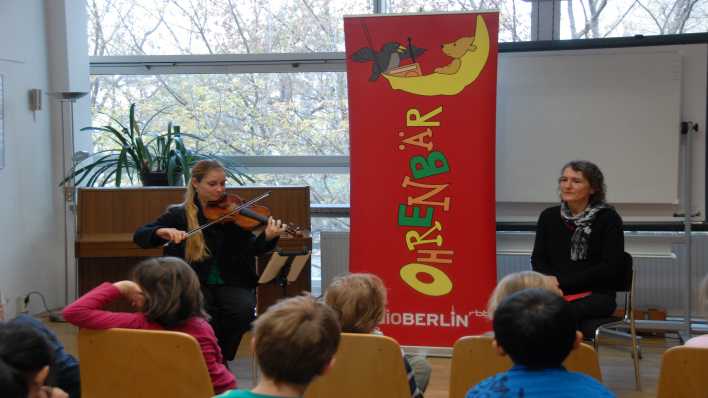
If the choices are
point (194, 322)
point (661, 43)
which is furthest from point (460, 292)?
point (194, 322)

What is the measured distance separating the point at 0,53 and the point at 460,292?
3.24 metres

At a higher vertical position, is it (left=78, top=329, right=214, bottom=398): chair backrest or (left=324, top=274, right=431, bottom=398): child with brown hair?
(left=324, top=274, right=431, bottom=398): child with brown hair

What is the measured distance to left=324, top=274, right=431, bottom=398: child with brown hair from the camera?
97.6 inches

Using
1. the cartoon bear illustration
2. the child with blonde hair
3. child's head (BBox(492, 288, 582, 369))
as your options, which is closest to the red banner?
the cartoon bear illustration

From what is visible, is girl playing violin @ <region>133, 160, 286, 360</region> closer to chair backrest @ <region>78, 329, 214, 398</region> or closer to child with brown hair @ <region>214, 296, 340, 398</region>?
chair backrest @ <region>78, 329, 214, 398</region>

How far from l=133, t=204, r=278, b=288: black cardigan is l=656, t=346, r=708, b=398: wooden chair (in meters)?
1.99

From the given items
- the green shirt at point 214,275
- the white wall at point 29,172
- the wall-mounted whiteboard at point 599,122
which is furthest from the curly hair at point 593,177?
the white wall at point 29,172

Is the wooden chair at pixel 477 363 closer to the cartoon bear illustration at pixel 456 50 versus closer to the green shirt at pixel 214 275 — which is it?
the green shirt at pixel 214 275

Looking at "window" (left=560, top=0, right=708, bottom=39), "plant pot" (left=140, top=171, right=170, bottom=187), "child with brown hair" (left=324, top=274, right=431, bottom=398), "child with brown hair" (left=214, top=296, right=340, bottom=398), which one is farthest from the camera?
"plant pot" (left=140, top=171, right=170, bottom=187)

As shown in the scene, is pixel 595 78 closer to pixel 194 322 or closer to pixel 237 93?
pixel 237 93

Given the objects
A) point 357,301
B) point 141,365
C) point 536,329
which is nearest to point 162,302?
point 141,365

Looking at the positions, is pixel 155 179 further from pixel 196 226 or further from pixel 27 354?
pixel 27 354

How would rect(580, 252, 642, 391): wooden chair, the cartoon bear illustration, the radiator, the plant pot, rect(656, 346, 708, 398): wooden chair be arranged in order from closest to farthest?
rect(656, 346, 708, 398): wooden chair < rect(580, 252, 642, 391): wooden chair < the cartoon bear illustration < the radiator < the plant pot

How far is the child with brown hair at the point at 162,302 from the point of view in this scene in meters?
2.49
